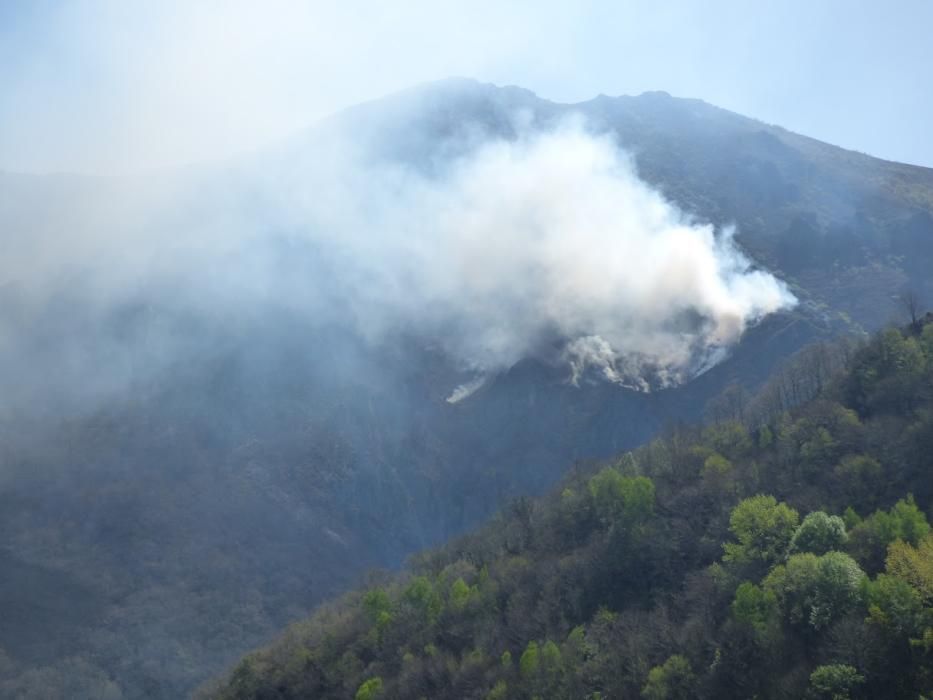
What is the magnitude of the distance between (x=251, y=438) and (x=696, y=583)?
110978mm

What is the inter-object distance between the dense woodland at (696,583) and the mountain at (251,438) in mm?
36945

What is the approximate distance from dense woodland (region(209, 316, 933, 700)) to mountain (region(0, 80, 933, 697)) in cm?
3694

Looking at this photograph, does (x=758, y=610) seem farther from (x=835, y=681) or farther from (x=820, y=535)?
(x=835, y=681)

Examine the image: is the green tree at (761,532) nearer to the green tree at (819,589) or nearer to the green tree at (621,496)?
the green tree at (819,589)

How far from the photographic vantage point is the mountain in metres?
130

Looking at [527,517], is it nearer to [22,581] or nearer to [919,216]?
[22,581]

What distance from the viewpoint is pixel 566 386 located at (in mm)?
167250

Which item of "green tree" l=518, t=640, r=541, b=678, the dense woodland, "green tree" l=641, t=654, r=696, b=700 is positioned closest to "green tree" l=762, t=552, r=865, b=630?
the dense woodland

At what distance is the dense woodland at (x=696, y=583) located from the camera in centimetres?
5569

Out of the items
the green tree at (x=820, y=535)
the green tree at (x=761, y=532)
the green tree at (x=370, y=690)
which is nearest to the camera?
the green tree at (x=820, y=535)

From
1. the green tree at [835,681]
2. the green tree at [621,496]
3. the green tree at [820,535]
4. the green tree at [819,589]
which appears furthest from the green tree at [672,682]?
the green tree at [621,496]

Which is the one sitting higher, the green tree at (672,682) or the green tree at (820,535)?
the green tree at (820,535)

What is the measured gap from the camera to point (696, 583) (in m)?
69.2

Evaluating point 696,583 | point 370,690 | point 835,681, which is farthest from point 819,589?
point 370,690
